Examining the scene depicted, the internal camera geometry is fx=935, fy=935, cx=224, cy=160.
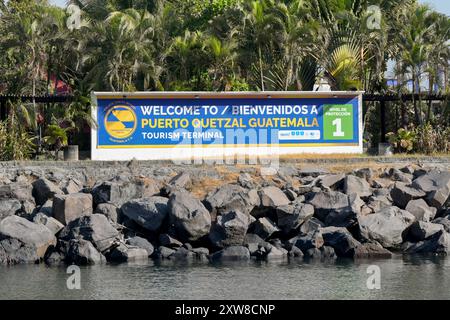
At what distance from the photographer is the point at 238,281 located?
23969 mm

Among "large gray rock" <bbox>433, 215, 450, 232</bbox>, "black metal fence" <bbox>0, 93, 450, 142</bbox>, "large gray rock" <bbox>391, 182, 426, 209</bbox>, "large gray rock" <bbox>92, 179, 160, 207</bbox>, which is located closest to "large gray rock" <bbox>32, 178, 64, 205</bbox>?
"large gray rock" <bbox>92, 179, 160, 207</bbox>

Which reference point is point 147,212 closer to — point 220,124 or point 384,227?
point 384,227

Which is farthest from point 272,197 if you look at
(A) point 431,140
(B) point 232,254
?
(A) point 431,140

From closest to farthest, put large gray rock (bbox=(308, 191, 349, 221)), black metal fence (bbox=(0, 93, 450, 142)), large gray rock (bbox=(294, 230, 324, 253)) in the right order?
large gray rock (bbox=(294, 230, 324, 253)), large gray rock (bbox=(308, 191, 349, 221)), black metal fence (bbox=(0, 93, 450, 142))

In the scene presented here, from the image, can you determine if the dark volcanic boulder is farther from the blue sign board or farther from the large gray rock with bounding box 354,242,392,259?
the blue sign board

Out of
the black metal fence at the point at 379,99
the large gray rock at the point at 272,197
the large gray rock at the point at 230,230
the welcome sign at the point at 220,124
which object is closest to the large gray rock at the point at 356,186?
the large gray rock at the point at 272,197

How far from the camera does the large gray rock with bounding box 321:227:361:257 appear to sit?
27781 mm

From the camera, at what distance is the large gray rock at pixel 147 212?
1121 inches

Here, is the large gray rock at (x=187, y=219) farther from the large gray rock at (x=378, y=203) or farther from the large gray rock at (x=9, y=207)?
the large gray rock at (x=378, y=203)

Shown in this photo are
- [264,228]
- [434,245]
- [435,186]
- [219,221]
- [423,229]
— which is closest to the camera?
[219,221]

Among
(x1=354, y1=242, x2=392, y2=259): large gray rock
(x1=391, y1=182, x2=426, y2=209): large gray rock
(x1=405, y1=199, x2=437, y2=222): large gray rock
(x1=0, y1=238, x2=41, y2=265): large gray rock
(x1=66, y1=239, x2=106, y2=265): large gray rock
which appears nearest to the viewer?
(x1=66, y1=239, x2=106, y2=265): large gray rock

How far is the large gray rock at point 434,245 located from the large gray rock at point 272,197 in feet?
13.6

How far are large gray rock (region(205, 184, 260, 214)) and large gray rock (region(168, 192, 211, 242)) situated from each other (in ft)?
2.85

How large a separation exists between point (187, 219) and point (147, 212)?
1485 millimetres
